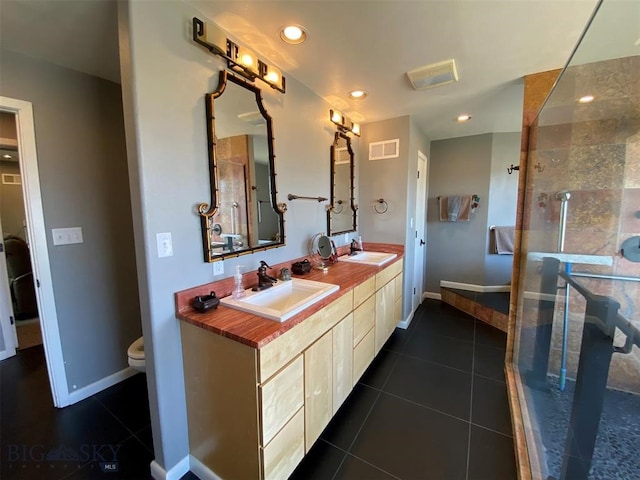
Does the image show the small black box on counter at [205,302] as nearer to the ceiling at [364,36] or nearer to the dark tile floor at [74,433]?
the dark tile floor at [74,433]

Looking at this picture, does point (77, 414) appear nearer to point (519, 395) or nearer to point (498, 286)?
point (519, 395)

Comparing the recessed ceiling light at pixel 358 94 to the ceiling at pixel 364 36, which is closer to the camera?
the ceiling at pixel 364 36

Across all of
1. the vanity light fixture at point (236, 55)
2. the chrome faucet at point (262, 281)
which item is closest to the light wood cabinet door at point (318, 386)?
the chrome faucet at point (262, 281)

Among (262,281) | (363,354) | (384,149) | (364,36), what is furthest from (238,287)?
(384,149)

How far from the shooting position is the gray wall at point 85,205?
5.63ft

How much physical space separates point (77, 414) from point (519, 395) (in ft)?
10.4

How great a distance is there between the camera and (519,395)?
193cm

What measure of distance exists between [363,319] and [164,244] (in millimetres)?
1470

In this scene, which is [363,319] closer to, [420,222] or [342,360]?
[342,360]

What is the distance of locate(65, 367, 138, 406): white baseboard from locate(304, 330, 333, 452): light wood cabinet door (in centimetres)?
173

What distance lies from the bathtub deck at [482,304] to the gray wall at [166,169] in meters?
3.12

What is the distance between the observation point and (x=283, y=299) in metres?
1.71

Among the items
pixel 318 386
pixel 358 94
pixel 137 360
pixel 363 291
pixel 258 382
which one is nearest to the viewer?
pixel 258 382

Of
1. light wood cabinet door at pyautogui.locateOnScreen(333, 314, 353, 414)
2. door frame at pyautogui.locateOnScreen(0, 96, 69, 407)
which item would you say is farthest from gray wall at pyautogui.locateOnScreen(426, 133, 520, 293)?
door frame at pyautogui.locateOnScreen(0, 96, 69, 407)
